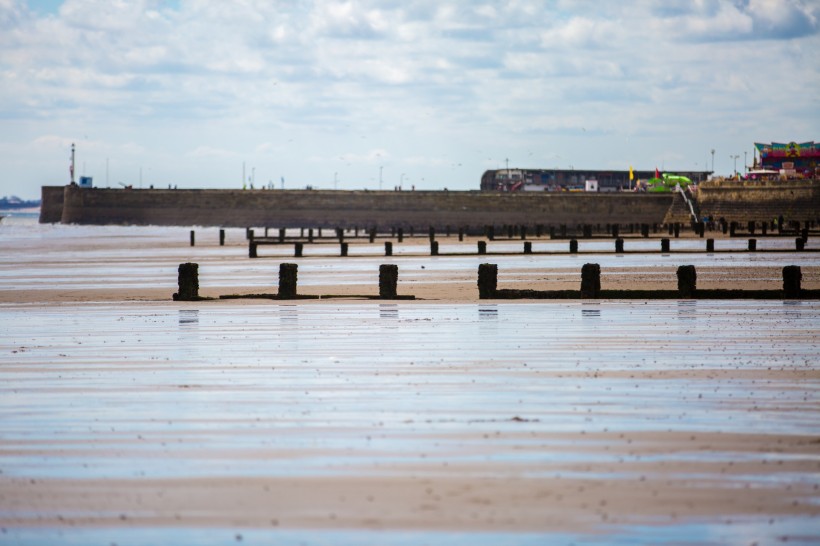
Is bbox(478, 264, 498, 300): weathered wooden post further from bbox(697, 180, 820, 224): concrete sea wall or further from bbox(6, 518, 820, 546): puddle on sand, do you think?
bbox(697, 180, 820, 224): concrete sea wall

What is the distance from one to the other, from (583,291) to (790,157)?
126m

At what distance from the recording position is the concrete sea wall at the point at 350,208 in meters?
139

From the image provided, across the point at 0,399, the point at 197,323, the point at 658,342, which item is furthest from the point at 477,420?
the point at 197,323

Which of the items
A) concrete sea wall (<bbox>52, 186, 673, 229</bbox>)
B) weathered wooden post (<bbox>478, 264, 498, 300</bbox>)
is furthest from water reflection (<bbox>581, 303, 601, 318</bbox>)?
concrete sea wall (<bbox>52, 186, 673, 229</bbox>)

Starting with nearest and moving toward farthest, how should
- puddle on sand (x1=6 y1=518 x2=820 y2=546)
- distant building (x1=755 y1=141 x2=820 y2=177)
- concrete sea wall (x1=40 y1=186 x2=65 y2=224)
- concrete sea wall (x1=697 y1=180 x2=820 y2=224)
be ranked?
puddle on sand (x1=6 y1=518 x2=820 y2=546)
concrete sea wall (x1=697 y1=180 x2=820 y2=224)
distant building (x1=755 y1=141 x2=820 y2=177)
concrete sea wall (x1=40 y1=186 x2=65 y2=224)

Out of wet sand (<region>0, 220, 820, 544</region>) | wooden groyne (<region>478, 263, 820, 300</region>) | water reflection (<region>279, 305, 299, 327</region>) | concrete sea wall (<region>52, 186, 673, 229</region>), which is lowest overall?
wet sand (<region>0, 220, 820, 544</region>)

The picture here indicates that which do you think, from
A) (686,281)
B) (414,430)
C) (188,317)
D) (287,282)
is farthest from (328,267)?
(414,430)

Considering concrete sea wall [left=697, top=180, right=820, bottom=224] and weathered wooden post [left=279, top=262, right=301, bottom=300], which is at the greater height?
concrete sea wall [left=697, top=180, right=820, bottom=224]

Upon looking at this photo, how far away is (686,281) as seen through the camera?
22.6m

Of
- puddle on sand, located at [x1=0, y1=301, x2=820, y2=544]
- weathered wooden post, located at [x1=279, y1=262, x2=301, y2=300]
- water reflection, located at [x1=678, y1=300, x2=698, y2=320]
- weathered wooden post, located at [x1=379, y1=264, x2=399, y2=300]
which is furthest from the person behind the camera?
weathered wooden post, located at [x1=279, y1=262, x2=301, y2=300]

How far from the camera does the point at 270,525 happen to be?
21.5ft

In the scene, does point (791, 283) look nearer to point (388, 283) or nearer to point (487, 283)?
point (487, 283)

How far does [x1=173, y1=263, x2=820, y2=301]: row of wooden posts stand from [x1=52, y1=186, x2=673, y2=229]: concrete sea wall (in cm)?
10509

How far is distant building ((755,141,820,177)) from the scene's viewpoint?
139 m
